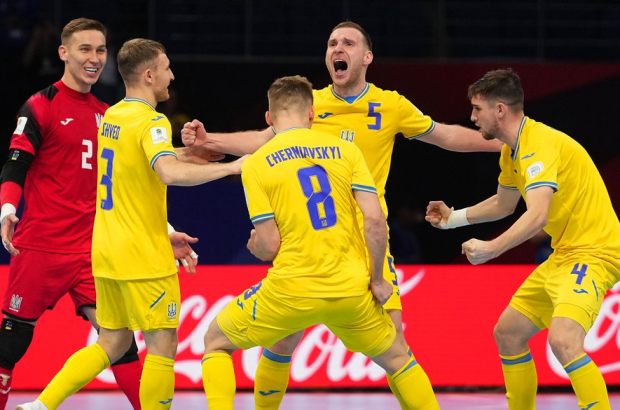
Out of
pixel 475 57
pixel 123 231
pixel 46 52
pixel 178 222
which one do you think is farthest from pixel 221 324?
pixel 475 57

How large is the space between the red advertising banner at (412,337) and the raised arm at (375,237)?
3792mm

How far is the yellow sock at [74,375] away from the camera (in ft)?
20.0

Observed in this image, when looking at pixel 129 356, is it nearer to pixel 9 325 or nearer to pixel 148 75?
pixel 9 325

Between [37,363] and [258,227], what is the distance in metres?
4.47

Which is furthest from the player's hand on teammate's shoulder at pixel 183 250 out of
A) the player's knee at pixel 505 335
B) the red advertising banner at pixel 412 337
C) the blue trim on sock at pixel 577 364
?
the red advertising banner at pixel 412 337

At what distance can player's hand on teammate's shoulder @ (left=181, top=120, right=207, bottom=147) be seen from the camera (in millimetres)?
6215

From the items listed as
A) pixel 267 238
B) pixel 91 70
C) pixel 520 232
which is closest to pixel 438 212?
pixel 520 232

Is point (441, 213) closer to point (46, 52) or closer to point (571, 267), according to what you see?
point (571, 267)

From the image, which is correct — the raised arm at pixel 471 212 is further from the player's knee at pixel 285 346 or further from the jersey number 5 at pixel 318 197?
the jersey number 5 at pixel 318 197

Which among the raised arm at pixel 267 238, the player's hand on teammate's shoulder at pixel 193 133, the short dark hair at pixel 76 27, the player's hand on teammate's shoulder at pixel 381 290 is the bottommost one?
the player's hand on teammate's shoulder at pixel 381 290

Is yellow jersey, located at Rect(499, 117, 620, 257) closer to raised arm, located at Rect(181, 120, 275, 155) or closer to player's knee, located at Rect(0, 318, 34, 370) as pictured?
raised arm, located at Rect(181, 120, 275, 155)

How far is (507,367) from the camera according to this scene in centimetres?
663

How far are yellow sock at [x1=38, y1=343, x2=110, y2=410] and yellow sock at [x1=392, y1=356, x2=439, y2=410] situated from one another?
1830mm

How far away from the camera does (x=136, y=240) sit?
6.00m
